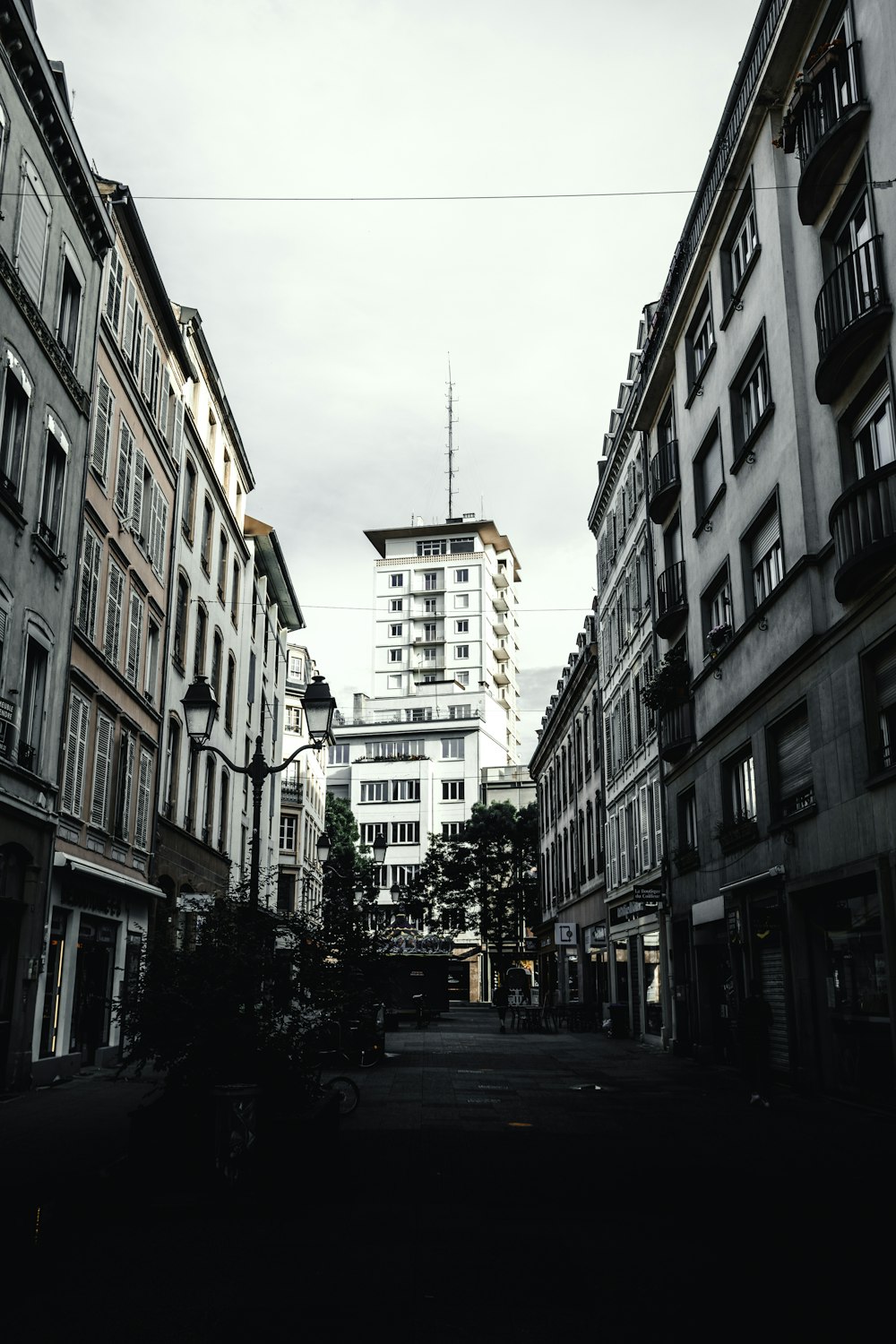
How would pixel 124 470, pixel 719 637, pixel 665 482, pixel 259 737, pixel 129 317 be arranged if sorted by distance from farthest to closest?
pixel 665 482 → pixel 129 317 → pixel 124 470 → pixel 719 637 → pixel 259 737

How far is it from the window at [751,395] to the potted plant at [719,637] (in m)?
3.54

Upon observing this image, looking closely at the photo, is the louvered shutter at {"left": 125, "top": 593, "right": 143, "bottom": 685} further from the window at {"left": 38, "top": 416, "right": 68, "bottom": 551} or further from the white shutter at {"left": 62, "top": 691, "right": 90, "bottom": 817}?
the window at {"left": 38, "top": 416, "right": 68, "bottom": 551}

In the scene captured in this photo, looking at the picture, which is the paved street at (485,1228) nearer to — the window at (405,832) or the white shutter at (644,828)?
the white shutter at (644,828)

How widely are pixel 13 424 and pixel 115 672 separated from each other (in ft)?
24.0

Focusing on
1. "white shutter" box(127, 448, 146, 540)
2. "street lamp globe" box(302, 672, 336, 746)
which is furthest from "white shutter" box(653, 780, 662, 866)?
"street lamp globe" box(302, 672, 336, 746)

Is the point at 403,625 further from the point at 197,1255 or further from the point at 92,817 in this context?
the point at 197,1255

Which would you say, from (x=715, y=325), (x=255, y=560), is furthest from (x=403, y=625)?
(x=715, y=325)

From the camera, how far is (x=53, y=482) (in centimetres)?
2114

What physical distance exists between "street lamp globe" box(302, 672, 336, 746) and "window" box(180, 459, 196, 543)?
18429 millimetres

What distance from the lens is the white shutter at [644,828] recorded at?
32.6 meters

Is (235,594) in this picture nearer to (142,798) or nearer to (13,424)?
(142,798)

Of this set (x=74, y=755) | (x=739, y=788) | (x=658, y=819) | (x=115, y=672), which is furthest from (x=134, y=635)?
(x=658, y=819)

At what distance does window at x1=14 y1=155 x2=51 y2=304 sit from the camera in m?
19.0

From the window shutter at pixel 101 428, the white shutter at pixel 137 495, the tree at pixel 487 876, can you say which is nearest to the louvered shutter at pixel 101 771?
the white shutter at pixel 137 495
